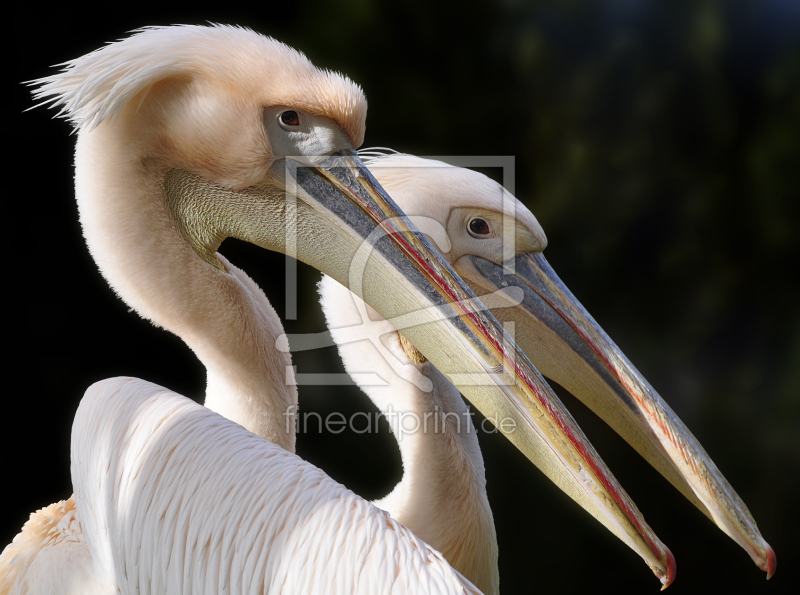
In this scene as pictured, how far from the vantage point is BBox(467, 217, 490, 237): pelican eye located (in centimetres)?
139

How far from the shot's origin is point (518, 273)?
1.41 m

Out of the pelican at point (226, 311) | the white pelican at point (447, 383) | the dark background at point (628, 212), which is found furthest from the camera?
the dark background at point (628, 212)

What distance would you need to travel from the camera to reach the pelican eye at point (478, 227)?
1.39 m

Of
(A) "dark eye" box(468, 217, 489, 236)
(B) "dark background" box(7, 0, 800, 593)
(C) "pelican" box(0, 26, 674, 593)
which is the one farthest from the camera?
(B) "dark background" box(7, 0, 800, 593)

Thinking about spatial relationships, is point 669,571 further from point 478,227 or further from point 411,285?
point 478,227

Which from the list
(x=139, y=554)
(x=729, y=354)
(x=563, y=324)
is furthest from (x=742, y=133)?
(x=139, y=554)

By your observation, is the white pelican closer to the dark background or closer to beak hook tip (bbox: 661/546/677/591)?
beak hook tip (bbox: 661/546/677/591)

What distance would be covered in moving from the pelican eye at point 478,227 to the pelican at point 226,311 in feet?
1.22

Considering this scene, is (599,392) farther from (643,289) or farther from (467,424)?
(643,289)

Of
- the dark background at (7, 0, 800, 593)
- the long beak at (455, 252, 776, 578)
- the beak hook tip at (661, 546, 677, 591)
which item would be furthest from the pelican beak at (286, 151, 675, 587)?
the dark background at (7, 0, 800, 593)

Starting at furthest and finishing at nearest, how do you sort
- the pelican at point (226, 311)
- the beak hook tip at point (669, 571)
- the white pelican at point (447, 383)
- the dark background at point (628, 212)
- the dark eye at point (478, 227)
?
the dark background at point (628, 212) < the dark eye at point (478, 227) < the white pelican at point (447, 383) < the beak hook tip at point (669, 571) < the pelican at point (226, 311)

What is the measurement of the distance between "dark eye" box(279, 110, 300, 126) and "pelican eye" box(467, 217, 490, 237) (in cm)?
48

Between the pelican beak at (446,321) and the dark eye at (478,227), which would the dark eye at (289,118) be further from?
the dark eye at (478,227)

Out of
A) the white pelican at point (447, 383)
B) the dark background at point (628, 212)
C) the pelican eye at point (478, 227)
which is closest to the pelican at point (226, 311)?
the white pelican at point (447, 383)
